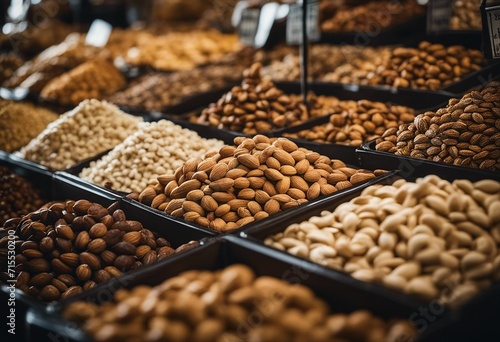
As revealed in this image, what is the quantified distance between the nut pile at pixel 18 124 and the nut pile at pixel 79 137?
0.85ft

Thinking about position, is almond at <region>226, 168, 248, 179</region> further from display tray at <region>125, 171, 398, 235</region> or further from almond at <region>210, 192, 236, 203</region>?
display tray at <region>125, 171, 398, 235</region>

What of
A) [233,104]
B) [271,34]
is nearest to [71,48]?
[271,34]

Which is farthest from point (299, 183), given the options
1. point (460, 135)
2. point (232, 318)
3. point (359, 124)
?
point (232, 318)

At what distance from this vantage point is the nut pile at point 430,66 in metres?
2.74

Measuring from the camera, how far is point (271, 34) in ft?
13.1

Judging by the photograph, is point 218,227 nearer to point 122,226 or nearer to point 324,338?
point 122,226

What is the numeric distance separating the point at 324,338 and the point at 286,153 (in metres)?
0.96

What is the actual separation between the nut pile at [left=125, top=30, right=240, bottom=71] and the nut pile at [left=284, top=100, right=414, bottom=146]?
1.79m

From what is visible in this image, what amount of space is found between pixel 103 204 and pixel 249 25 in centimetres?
177

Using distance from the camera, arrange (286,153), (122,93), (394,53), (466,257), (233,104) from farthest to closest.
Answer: (122,93) < (394,53) < (233,104) < (286,153) < (466,257)

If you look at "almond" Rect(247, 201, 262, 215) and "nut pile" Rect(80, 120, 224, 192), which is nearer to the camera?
"almond" Rect(247, 201, 262, 215)

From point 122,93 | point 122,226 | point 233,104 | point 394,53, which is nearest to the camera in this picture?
point 122,226

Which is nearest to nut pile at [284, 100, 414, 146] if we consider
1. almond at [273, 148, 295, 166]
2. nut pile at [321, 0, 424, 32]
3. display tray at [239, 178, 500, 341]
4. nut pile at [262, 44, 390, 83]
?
Answer: almond at [273, 148, 295, 166]

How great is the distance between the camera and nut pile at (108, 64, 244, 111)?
3386 millimetres
